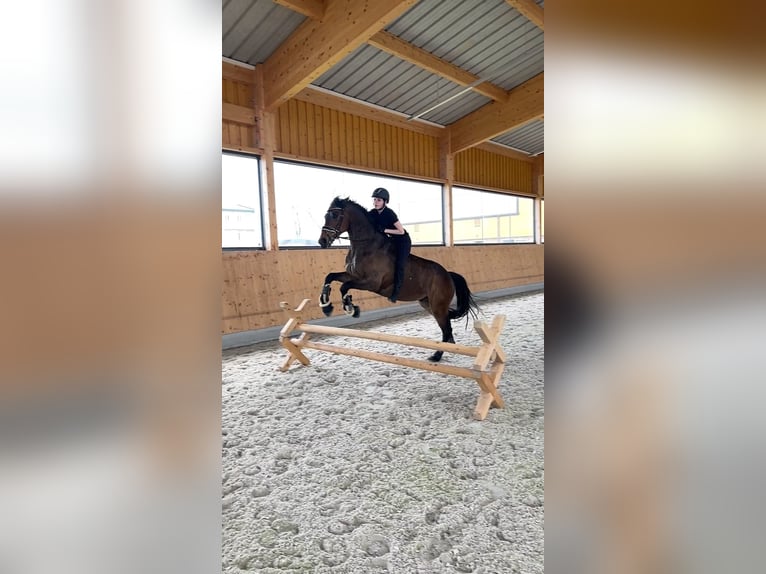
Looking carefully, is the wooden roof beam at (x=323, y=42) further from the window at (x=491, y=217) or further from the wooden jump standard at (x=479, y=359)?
the window at (x=491, y=217)

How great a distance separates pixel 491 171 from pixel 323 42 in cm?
617

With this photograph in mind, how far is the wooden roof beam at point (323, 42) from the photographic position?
4180mm

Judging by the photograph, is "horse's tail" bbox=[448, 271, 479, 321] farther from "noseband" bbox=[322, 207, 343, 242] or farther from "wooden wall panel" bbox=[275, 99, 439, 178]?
"wooden wall panel" bbox=[275, 99, 439, 178]

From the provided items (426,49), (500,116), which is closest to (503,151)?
(500,116)

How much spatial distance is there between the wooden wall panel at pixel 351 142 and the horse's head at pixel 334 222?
2369 mm

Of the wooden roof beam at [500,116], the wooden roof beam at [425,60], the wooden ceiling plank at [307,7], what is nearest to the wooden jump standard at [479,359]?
the wooden ceiling plank at [307,7]

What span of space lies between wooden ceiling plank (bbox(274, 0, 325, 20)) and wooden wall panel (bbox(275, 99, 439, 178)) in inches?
54.3

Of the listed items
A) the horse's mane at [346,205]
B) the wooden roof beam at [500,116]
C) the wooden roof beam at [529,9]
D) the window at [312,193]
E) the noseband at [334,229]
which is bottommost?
the noseband at [334,229]
